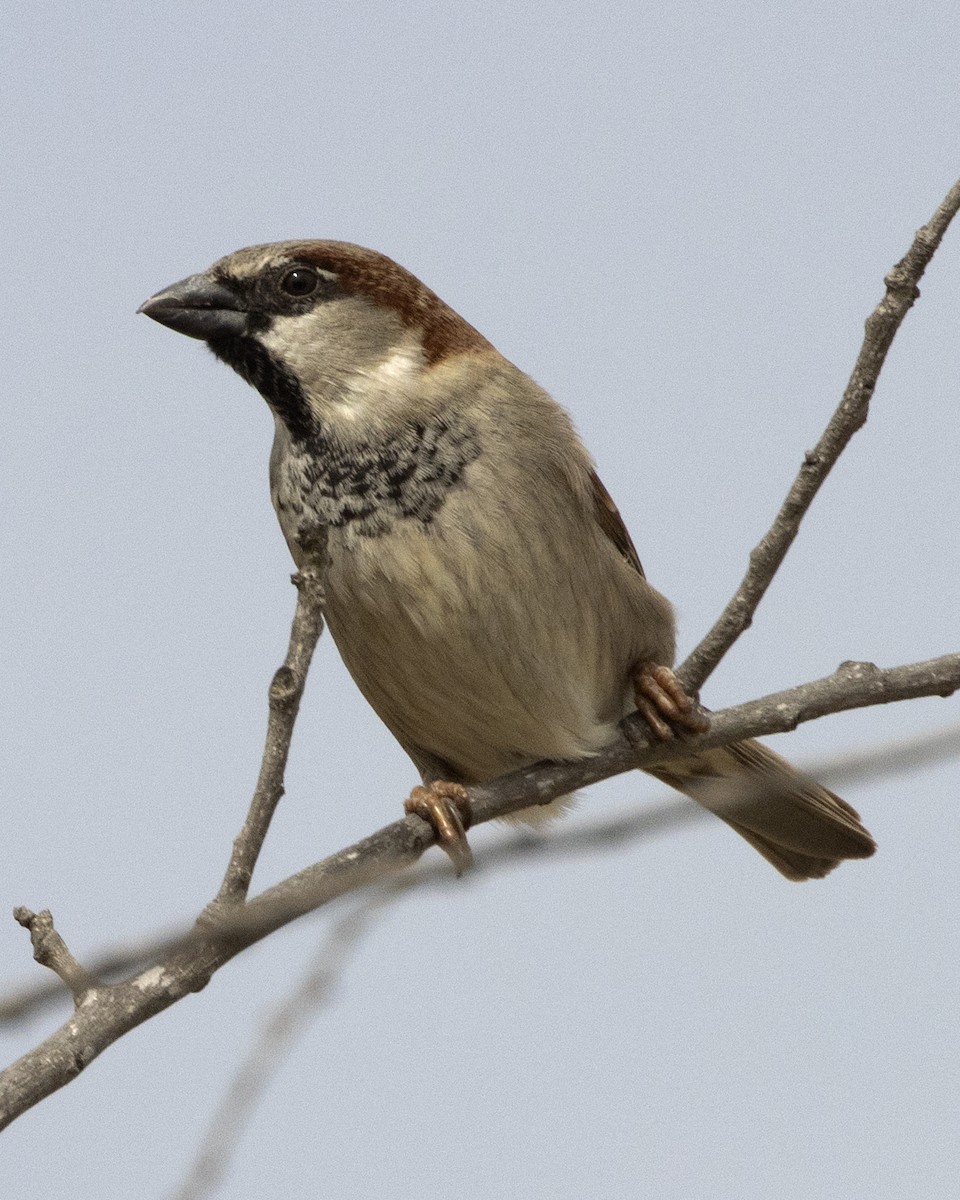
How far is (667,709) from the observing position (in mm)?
3305

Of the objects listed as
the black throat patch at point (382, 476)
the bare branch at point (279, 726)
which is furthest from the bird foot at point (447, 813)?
the bare branch at point (279, 726)

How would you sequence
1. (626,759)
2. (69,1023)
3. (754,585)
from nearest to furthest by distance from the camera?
(69,1023)
(754,585)
(626,759)

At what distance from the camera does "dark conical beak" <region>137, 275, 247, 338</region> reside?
368 cm

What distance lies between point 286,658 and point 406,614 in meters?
1.42

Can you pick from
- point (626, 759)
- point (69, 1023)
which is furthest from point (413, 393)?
point (69, 1023)

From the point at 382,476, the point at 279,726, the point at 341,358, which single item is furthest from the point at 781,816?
the point at 279,726

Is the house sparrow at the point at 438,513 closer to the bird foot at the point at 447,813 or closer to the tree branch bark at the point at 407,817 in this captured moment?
the bird foot at the point at 447,813

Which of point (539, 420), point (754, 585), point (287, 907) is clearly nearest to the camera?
point (287, 907)

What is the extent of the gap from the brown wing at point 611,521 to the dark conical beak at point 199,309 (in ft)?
3.06

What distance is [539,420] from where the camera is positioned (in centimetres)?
374

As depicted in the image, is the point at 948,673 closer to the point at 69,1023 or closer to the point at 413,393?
the point at 413,393

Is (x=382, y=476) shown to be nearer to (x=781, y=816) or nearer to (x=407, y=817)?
(x=407, y=817)

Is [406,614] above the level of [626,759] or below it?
above

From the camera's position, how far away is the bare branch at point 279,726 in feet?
6.81
